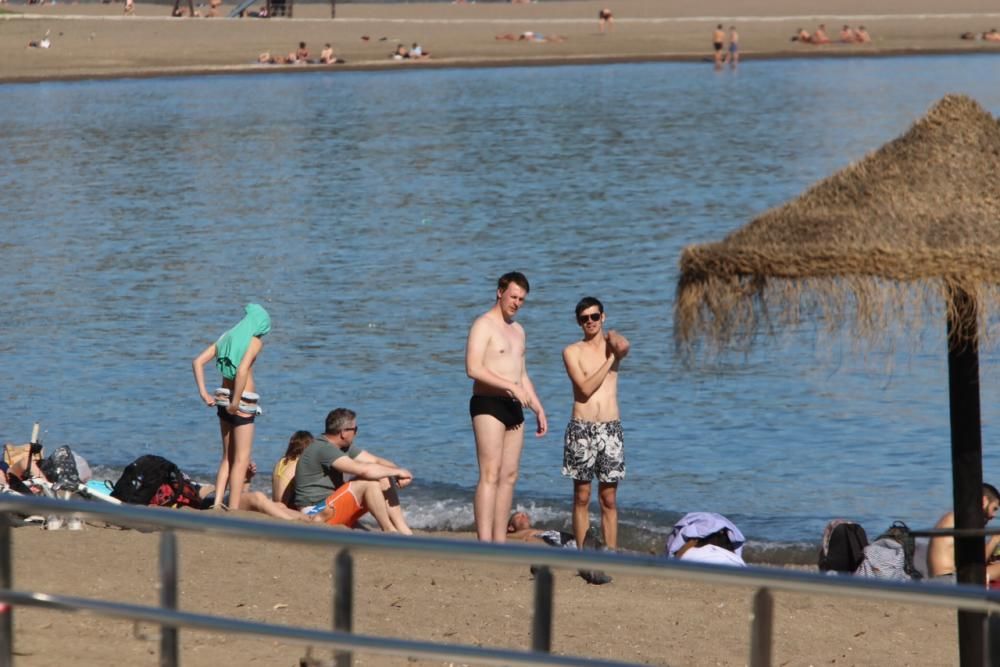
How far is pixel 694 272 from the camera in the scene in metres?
6.23

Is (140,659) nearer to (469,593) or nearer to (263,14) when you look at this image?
(469,593)

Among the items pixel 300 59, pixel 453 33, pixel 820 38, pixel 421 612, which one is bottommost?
pixel 421 612

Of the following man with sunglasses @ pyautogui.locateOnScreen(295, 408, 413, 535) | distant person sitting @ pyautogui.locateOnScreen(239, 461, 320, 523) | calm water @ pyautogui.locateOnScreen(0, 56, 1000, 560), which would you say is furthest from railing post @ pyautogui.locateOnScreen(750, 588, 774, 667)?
distant person sitting @ pyautogui.locateOnScreen(239, 461, 320, 523)

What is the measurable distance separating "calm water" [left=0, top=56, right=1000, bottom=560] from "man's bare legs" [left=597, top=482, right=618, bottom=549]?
4.08 ft

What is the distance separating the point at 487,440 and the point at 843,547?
2.16 meters

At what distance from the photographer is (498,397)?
950cm

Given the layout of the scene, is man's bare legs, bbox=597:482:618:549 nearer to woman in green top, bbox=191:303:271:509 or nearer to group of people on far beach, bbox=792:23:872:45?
woman in green top, bbox=191:303:271:509

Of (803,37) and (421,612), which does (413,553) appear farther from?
(803,37)

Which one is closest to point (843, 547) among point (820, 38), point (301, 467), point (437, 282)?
point (301, 467)

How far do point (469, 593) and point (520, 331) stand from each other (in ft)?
10.6

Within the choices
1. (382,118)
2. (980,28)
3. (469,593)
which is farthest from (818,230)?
(980,28)

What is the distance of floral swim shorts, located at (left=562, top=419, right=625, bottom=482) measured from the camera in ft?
33.1

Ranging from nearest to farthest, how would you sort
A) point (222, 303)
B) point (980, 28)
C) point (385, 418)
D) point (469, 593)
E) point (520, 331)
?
point (469, 593), point (520, 331), point (385, 418), point (222, 303), point (980, 28)

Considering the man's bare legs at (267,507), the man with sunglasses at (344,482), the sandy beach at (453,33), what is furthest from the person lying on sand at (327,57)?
the man with sunglasses at (344,482)
